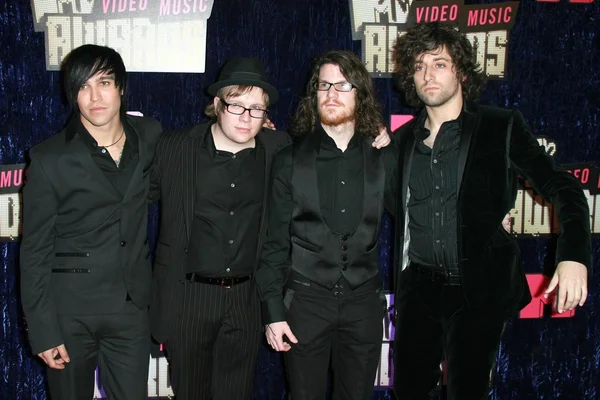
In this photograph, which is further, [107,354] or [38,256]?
[107,354]

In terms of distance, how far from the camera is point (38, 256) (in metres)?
2.43

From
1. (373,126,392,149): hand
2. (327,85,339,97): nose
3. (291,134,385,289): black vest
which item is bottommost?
→ (291,134,385,289): black vest

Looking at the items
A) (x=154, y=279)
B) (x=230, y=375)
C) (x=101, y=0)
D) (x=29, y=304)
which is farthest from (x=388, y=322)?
(x=101, y=0)

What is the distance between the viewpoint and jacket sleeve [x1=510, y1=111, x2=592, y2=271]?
7.38 ft

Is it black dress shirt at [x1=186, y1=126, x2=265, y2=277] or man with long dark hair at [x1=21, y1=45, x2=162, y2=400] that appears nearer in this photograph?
man with long dark hair at [x1=21, y1=45, x2=162, y2=400]

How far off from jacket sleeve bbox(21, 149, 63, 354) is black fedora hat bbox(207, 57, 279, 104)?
2.69ft

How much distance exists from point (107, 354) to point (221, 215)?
0.78 meters

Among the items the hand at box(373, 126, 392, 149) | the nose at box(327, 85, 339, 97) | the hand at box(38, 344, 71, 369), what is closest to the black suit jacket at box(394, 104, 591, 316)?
the hand at box(373, 126, 392, 149)

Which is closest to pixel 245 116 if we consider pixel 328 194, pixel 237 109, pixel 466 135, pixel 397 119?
pixel 237 109

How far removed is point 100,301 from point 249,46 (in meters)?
1.67

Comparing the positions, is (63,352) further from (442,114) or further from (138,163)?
(442,114)

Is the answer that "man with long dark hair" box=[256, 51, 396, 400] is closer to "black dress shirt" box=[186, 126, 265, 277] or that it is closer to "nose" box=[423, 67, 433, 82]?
"black dress shirt" box=[186, 126, 265, 277]

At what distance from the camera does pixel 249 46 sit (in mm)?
3379

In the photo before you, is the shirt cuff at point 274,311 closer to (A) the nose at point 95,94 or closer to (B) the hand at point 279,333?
(B) the hand at point 279,333
